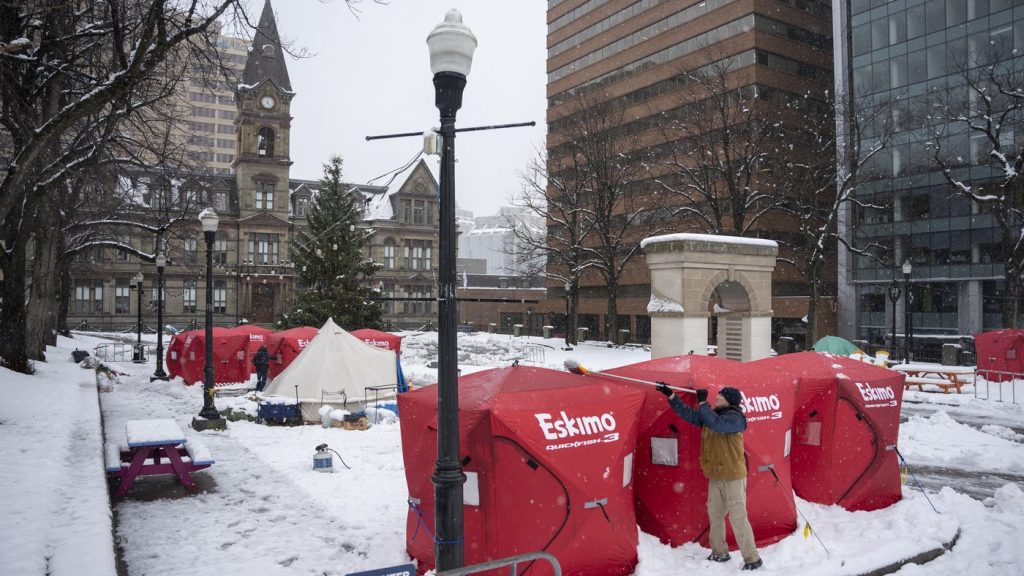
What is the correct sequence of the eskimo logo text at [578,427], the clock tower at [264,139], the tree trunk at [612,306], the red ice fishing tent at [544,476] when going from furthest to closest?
the clock tower at [264,139], the tree trunk at [612,306], the eskimo logo text at [578,427], the red ice fishing tent at [544,476]

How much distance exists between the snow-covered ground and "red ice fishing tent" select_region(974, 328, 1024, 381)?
10.5 meters

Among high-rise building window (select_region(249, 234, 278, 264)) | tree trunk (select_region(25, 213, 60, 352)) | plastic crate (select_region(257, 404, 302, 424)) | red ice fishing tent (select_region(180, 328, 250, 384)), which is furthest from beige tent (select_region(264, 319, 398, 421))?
high-rise building window (select_region(249, 234, 278, 264))

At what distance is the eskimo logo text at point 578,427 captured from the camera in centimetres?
659

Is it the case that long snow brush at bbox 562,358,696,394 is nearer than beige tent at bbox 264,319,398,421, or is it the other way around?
long snow brush at bbox 562,358,696,394

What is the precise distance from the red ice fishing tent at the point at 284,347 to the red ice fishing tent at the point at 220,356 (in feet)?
8.19

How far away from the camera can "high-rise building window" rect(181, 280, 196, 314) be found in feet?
201

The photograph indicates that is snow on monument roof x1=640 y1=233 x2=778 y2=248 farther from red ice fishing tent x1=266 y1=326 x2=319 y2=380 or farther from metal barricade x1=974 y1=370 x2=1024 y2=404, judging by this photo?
red ice fishing tent x1=266 y1=326 x2=319 y2=380

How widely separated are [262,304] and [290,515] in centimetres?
5679

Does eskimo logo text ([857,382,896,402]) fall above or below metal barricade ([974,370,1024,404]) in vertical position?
above

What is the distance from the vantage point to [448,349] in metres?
5.52

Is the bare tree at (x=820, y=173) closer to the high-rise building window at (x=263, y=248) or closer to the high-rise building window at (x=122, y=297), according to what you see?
the high-rise building window at (x=263, y=248)

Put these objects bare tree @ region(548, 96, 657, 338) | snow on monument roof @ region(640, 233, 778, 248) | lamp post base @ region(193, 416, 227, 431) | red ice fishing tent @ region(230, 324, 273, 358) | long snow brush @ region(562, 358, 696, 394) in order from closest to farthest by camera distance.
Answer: long snow brush @ region(562, 358, 696, 394)
lamp post base @ region(193, 416, 227, 431)
snow on monument roof @ region(640, 233, 778, 248)
red ice fishing tent @ region(230, 324, 273, 358)
bare tree @ region(548, 96, 657, 338)

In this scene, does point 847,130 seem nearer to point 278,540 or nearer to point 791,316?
point 791,316

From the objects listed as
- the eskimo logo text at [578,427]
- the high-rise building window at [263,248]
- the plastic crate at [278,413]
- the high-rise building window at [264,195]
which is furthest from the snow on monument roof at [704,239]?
the high-rise building window at [264,195]
